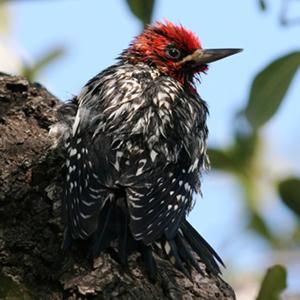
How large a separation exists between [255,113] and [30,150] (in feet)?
4.02

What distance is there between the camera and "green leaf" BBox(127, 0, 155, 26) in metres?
3.09

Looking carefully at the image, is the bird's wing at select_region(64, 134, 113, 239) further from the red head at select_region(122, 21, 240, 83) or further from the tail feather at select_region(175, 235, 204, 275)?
the red head at select_region(122, 21, 240, 83)

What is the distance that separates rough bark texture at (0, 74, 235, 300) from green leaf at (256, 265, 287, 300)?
57 centimetres

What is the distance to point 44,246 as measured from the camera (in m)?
2.93

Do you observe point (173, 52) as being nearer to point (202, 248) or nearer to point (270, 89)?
point (202, 248)

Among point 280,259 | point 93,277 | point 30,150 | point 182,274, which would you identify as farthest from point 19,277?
point 280,259

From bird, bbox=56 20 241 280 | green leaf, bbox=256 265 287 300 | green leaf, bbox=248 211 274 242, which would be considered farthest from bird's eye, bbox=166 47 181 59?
green leaf, bbox=256 265 287 300

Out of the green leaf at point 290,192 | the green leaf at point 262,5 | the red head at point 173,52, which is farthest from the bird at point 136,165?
the green leaf at point 262,5

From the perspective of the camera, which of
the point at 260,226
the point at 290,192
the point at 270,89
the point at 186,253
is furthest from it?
the point at 260,226

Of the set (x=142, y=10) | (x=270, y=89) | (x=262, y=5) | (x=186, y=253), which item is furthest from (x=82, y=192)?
(x=262, y=5)

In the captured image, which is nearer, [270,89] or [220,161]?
[270,89]

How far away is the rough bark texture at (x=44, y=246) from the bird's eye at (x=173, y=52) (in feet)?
3.58

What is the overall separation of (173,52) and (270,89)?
1949 mm

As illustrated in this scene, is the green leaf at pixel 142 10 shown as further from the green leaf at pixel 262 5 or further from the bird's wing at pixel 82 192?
the bird's wing at pixel 82 192
